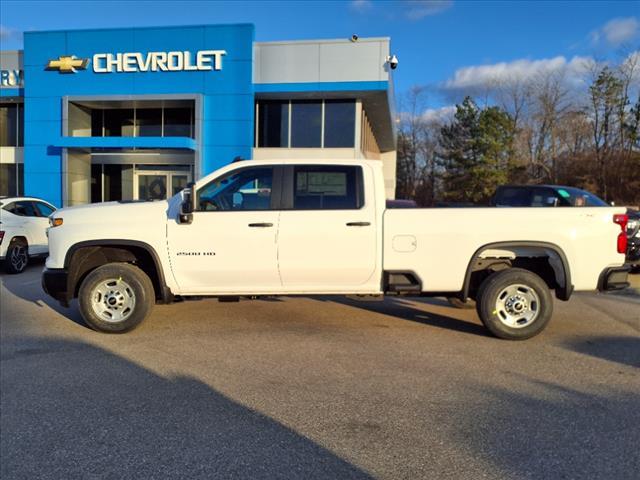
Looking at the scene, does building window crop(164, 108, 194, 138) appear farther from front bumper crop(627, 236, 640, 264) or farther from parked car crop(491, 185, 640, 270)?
front bumper crop(627, 236, 640, 264)

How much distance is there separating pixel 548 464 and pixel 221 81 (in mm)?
19366

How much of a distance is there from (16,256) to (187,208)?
7.40 meters

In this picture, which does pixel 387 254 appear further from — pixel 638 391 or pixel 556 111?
pixel 556 111

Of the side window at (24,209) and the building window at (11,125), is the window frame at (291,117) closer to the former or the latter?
the side window at (24,209)

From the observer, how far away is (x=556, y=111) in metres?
48.0

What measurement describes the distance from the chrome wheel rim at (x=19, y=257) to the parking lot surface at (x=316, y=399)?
4843mm

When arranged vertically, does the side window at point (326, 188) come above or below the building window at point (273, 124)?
below

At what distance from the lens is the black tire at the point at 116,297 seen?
19.6 ft

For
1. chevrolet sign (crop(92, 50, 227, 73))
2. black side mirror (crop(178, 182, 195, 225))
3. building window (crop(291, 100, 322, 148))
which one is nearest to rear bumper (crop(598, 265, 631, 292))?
black side mirror (crop(178, 182, 195, 225))

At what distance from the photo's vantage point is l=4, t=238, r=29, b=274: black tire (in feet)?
35.7

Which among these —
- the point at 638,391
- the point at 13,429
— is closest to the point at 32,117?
the point at 13,429

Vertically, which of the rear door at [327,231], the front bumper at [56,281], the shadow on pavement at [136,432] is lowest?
the shadow on pavement at [136,432]

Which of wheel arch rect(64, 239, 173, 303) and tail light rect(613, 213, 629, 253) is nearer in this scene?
tail light rect(613, 213, 629, 253)

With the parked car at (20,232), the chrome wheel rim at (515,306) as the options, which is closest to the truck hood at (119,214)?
the chrome wheel rim at (515,306)
